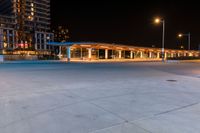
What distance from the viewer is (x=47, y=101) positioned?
628 centimetres

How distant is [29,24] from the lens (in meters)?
100

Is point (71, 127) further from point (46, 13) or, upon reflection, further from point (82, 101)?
point (46, 13)

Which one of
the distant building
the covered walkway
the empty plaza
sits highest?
the distant building

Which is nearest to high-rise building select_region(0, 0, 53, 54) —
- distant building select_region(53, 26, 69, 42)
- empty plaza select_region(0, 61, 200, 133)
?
distant building select_region(53, 26, 69, 42)

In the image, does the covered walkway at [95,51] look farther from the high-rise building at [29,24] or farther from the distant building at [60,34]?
the distant building at [60,34]

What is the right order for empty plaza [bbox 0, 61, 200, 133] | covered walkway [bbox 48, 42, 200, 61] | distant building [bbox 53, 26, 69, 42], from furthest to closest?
distant building [bbox 53, 26, 69, 42] → covered walkway [bbox 48, 42, 200, 61] → empty plaza [bbox 0, 61, 200, 133]

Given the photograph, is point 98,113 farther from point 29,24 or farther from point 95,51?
point 29,24

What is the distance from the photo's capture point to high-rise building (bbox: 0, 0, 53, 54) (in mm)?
87438

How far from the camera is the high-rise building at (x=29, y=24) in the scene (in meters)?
87.4

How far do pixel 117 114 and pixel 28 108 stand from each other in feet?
8.34

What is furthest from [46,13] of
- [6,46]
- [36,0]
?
[6,46]

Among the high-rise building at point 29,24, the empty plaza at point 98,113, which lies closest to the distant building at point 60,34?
the high-rise building at point 29,24

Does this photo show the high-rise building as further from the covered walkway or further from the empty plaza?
the empty plaza

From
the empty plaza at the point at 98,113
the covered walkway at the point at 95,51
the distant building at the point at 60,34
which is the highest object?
the distant building at the point at 60,34
